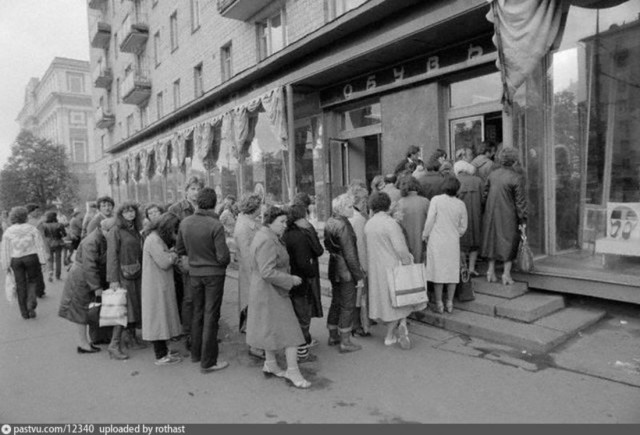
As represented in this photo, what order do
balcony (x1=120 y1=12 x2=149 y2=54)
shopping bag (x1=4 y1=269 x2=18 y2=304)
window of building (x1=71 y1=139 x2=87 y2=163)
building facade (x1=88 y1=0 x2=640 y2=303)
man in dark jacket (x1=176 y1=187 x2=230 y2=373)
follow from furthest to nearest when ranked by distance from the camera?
window of building (x1=71 y1=139 x2=87 y2=163), balcony (x1=120 y1=12 x2=149 y2=54), shopping bag (x1=4 y1=269 x2=18 y2=304), building facade (x1=88 y1=0 x2=640 y2=303), man in dark jacket (x1=176 y1=187 x2=230 y2=373)

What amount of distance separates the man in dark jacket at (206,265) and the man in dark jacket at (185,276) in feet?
1.22

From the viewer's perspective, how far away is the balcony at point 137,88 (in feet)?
72.9

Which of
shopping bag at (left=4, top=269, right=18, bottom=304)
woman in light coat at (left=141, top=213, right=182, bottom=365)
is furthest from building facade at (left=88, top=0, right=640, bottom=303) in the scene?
shopping bag at (left=4, top=269, right=18, bottom=304)

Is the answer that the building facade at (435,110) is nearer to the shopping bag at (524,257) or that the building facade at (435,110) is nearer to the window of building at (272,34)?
the window of building at (272,34)

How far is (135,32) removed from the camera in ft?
72.2

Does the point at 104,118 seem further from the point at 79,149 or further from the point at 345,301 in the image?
the point at 79,149

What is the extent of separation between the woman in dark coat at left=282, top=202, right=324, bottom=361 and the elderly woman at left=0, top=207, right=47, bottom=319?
5107 millimetres

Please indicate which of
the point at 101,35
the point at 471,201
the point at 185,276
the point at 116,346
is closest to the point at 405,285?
the point at 471,201

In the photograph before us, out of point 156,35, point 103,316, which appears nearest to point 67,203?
point 156,35

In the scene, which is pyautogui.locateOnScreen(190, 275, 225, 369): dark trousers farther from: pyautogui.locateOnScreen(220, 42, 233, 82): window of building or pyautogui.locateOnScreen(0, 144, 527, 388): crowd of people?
pyautogui.locateOnScreen(220, 42, 233, 82): window of building

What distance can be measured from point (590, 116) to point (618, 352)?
3.75m

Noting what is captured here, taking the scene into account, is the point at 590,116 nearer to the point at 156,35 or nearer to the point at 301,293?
the point at 301,293

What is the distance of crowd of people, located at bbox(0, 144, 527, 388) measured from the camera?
13.8ft

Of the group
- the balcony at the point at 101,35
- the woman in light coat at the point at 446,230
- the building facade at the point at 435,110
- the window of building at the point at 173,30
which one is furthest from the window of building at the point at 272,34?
the balcony at the point at 101,35
